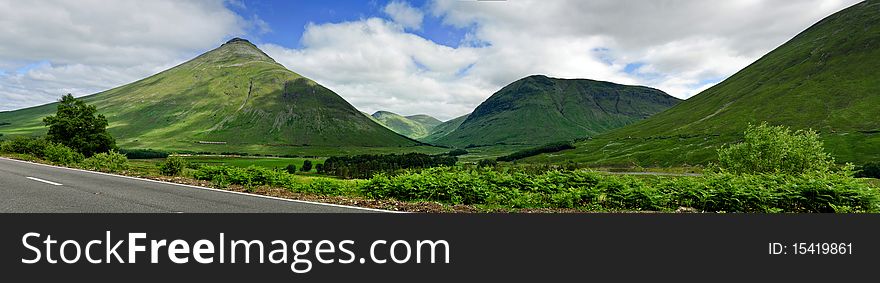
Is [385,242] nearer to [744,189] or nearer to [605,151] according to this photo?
[744,189]

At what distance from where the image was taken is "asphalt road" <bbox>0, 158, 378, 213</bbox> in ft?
34.4

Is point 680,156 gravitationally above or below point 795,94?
below

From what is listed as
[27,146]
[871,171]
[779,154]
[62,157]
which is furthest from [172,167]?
[871,171]

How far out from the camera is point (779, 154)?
5378 cm

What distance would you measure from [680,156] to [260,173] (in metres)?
167

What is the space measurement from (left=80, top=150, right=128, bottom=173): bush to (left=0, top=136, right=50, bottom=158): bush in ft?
53.4

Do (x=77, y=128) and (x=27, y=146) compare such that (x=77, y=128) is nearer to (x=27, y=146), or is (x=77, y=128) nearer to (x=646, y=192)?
(x=27, y=146)

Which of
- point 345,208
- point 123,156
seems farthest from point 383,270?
point 123,156

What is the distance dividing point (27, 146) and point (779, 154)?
85.7 metres

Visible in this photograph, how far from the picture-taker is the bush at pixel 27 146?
119 ft

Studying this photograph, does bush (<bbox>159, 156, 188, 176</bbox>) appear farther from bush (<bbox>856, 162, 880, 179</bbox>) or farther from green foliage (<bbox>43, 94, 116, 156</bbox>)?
bush (<bbox>856, 162, 880, 179</bbox>)

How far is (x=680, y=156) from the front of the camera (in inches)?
5974

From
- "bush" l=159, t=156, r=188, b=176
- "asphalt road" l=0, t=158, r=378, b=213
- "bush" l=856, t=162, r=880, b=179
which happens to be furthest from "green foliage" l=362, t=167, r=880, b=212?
"bush" l=856, t=162, r=880, b=179

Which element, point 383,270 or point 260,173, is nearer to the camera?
point 383,270
